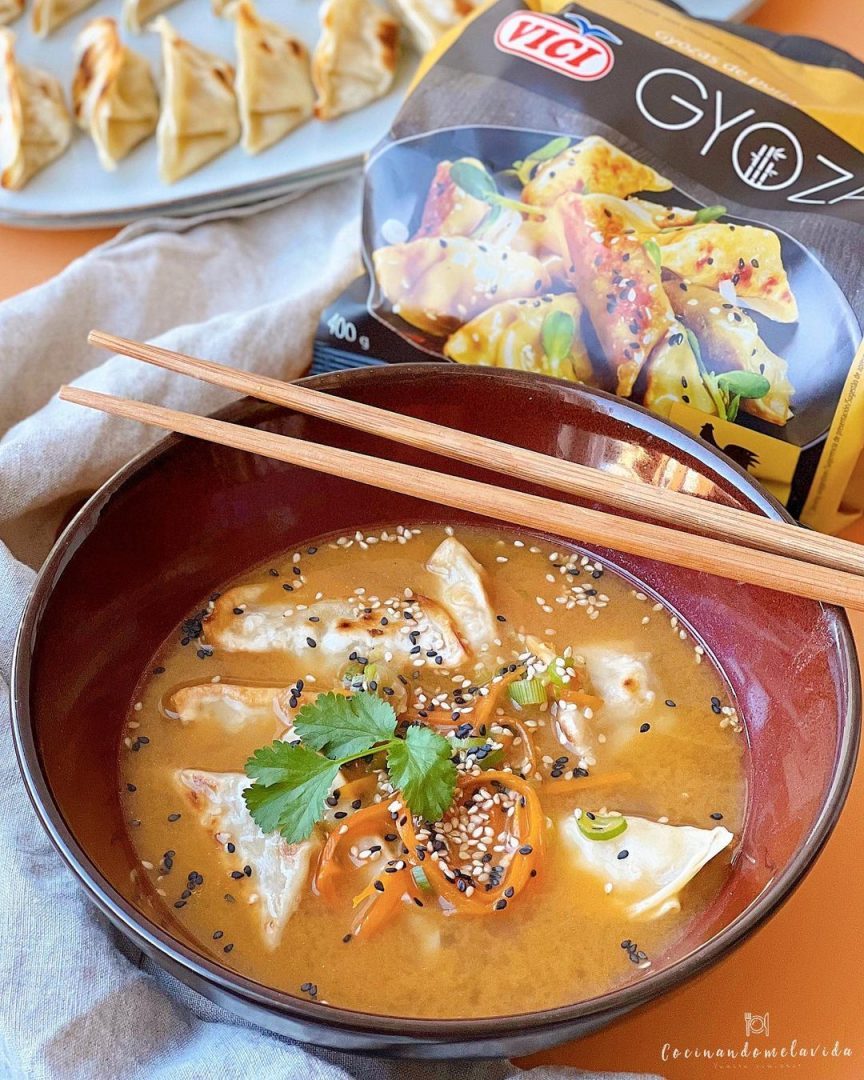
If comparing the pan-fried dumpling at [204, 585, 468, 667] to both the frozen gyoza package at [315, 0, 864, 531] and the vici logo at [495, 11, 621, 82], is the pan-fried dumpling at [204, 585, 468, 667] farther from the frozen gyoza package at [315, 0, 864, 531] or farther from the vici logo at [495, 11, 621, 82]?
the vici logo at [495, 11, 621, 82]

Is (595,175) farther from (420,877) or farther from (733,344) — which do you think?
(420,877)

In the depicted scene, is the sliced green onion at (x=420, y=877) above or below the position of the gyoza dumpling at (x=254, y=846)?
above

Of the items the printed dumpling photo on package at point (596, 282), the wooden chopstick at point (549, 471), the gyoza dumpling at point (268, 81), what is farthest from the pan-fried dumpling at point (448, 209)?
the gyoza dumpling at point (268, 81)

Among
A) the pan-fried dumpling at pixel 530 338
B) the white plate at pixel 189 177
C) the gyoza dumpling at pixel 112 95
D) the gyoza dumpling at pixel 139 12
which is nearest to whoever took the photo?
the pan-fried dumpling at pixel 530 338

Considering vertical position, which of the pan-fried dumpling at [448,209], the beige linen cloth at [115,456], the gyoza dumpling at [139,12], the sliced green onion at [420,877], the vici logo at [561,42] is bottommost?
the beige linen cloth at [115,456]

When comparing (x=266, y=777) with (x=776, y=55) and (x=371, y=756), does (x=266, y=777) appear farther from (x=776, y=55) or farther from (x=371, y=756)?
(x=776, y=55)

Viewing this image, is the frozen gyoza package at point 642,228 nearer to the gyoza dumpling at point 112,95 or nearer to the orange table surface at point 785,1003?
the orange table surface at point 785,1003

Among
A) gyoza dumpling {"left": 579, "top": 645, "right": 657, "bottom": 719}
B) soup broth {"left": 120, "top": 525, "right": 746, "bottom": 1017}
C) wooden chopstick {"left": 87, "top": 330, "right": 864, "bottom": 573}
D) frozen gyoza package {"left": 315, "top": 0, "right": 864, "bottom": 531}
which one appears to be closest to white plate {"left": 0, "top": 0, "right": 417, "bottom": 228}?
frozen gyoza package {"left": 315, "top": 0, "right": 864, "bottom": 531}

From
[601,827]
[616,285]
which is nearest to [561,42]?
[616,285]
